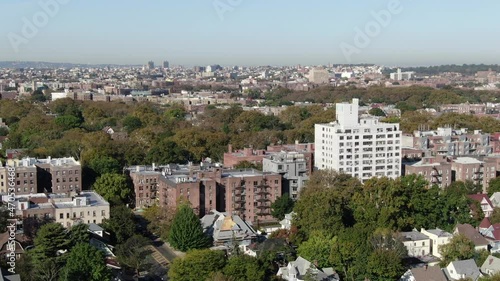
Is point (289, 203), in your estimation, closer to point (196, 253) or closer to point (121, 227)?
point (121, 227)

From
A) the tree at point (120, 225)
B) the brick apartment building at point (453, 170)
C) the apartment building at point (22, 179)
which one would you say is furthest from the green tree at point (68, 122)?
the brick apartment building at point (453, 170)

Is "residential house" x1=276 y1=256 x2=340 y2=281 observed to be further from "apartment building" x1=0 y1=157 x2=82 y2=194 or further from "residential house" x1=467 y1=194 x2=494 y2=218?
"apartment building" x1=0 y1=157 x2=82 y2=194

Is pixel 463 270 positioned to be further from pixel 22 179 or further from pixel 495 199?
pixel 22 179

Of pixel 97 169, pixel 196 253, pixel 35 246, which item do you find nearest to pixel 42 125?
pixel 97 169

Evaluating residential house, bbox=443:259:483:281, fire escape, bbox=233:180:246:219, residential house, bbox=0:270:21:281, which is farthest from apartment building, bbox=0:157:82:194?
residential house, bbox=443:259:483:281

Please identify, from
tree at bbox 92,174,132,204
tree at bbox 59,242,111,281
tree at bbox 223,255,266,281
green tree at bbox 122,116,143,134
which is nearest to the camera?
tree at bbox 59,242,111,281

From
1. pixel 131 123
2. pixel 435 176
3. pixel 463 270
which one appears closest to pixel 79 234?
pixel 463 270
